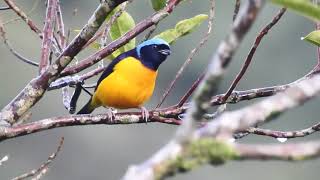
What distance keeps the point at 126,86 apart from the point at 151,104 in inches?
875

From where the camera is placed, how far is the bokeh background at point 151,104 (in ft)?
95.7

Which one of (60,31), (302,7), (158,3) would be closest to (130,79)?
(60,31)

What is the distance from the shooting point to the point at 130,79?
15.1 ft

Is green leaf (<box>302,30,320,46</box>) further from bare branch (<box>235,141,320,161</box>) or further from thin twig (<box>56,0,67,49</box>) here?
bare branch (<box>235,141,320,161</box>)

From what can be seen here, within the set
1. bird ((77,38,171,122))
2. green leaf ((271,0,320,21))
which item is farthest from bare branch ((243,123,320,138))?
bird ((77,38,171,122))

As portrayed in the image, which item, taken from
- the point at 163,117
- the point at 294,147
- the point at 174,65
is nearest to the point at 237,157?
the point at 294,147

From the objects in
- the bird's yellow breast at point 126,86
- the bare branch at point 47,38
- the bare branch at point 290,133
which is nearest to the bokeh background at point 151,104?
the bird's yellow breast at point 126,86

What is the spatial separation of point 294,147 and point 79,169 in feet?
103

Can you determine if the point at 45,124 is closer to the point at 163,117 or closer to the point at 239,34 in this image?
the point at 163,117

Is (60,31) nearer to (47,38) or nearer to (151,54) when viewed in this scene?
(47,38)

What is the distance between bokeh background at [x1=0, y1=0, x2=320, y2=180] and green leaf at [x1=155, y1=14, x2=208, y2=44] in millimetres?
A: 23153

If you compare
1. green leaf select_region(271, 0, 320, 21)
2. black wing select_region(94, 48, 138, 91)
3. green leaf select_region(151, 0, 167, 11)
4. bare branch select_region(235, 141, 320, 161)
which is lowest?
black wing select_region(94, 48, 138, 91)

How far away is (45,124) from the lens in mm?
2545

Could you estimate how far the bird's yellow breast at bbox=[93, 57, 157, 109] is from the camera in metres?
4.44
